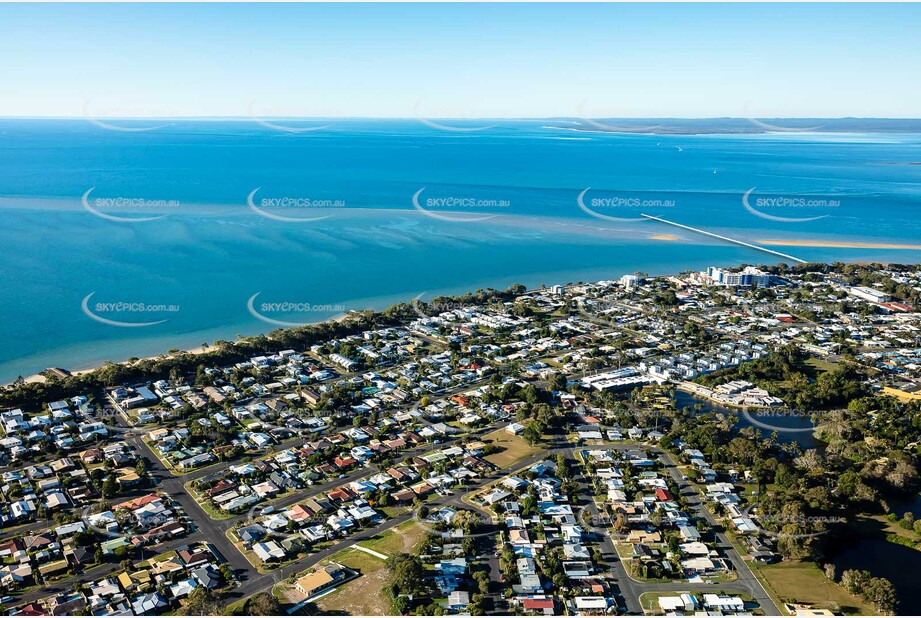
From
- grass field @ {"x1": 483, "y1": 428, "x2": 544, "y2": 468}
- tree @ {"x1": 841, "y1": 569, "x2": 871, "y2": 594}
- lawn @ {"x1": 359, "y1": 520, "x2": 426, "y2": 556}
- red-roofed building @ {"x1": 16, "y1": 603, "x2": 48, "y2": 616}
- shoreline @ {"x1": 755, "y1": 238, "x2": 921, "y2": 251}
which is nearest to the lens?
red-roofed building @ {"x1": 16, "y1": 603, "x2": 48, "y2": 616}

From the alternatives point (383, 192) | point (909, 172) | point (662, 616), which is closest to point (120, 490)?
point (662, 616)

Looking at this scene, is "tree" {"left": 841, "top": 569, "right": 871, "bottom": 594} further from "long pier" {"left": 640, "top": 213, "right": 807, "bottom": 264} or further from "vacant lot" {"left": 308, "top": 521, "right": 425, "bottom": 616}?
"long pier" {"left": 640, "top": 213, "right": 807, "bottom": 264}

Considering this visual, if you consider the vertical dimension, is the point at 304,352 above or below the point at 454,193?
below

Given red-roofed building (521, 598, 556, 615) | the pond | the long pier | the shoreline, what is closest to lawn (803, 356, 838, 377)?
the pond

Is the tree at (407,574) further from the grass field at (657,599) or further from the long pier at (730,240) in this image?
the long pier at (730,240)

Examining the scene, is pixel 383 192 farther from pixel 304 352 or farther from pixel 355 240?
pixel 304 352

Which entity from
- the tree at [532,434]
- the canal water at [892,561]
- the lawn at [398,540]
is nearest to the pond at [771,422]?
the canal water at [892,561]
